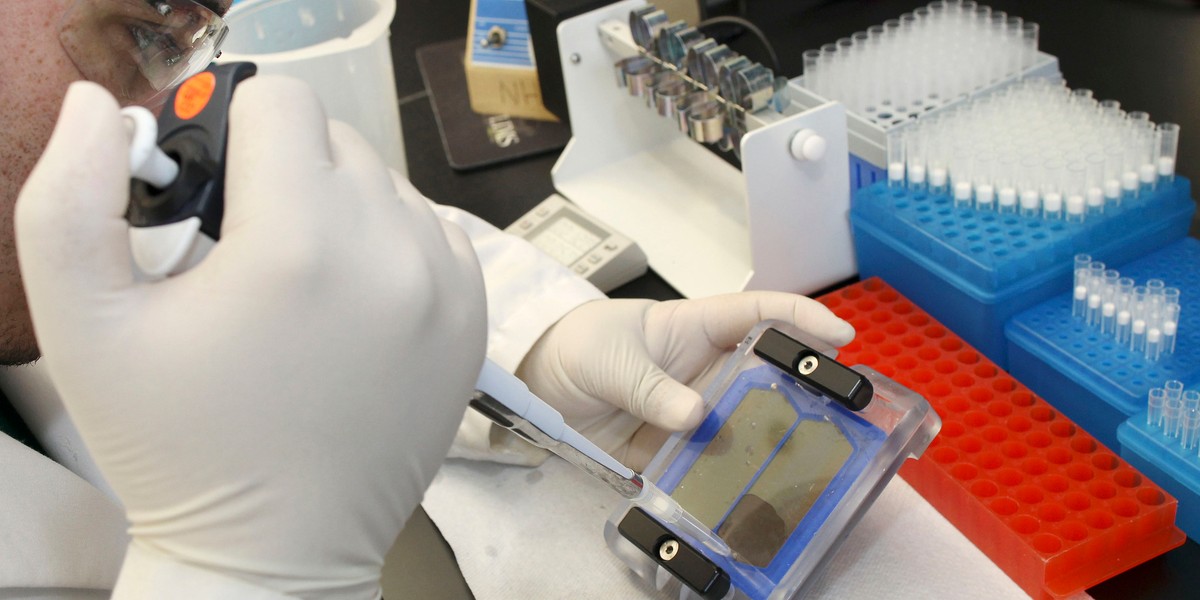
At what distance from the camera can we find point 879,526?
988 mm

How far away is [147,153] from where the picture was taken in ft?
1.86

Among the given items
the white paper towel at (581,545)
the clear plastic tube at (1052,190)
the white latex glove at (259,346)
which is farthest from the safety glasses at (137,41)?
the clear plastic tube at (1052,190)

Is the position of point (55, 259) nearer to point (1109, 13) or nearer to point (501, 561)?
point (501, 561)

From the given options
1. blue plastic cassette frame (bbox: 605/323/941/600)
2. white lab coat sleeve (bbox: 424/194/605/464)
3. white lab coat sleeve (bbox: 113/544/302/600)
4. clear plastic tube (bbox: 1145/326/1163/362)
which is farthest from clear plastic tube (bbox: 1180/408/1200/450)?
white lab coat sleeve (bbox: 113/544/302/600)

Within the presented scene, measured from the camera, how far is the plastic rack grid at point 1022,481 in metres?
0.87

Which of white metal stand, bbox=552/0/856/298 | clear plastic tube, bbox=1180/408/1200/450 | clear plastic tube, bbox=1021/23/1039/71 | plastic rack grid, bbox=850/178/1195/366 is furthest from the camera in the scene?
clear plastic tube, bbox=1021/23/1039/71

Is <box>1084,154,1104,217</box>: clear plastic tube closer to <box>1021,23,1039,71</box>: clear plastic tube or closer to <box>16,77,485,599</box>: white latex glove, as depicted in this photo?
<box>1021,23,1039,71</box>: clear plastic tube

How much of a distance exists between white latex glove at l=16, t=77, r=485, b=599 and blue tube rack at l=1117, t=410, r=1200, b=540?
2.14 feet

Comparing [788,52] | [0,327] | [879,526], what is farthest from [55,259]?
[788,52]

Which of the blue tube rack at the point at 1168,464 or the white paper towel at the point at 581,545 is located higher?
the blue tube rack at the point at 1168,464

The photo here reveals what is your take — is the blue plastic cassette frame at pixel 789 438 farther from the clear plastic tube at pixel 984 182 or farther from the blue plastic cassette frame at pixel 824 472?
the clear plastic tube at pixel 984 182

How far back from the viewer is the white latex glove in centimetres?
57

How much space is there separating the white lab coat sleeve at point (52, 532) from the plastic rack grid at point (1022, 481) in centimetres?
77

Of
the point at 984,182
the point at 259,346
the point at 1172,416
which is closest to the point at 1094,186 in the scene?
the point at 984,182
